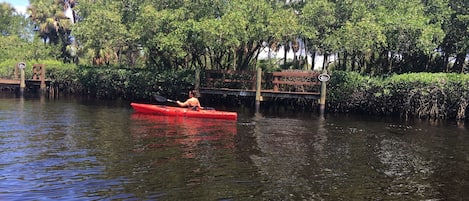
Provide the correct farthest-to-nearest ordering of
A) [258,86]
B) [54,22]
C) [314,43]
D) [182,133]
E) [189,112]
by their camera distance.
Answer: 1. [54,22]
2. [314,43]
3. [258,86]
4. [189,112]
5. [182,133]

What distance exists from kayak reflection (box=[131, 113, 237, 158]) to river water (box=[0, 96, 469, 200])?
0.03 metres

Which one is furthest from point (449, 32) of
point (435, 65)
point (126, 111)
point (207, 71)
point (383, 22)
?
point (126, 111)

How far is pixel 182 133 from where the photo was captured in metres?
14.0

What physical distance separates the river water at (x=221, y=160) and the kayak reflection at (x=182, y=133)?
31 millimetres

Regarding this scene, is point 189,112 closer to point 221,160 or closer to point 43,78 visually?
point 221,160

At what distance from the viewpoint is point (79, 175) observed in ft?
27.5

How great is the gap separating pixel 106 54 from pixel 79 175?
90.8 feet

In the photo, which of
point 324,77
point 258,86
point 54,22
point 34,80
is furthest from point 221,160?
point 54,22

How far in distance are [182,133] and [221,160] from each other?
160 inches

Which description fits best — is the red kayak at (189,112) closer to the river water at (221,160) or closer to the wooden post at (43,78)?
the river water at (221,160)

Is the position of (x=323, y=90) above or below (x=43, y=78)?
below

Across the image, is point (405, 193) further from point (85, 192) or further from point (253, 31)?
point (253, 31)

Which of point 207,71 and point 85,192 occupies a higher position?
point 207,71

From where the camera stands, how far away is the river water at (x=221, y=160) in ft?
25.5
